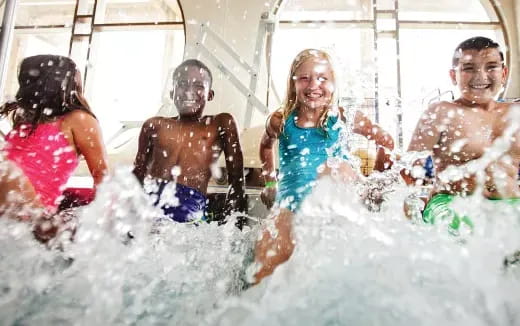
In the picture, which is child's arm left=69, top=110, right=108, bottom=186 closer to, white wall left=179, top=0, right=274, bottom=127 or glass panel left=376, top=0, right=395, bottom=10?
white wall left=179, top=0, right=274, bottom=127

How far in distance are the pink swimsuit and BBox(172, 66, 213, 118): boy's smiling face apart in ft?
1.86

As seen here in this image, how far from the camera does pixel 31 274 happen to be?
86 centimetres

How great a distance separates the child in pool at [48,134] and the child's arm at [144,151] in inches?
13.8

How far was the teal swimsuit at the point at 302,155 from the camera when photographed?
52.7 inches

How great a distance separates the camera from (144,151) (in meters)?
1.72

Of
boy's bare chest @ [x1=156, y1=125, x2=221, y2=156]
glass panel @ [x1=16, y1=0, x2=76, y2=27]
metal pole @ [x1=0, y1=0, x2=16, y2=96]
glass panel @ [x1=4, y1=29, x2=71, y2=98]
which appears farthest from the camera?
glass panel @ [x1=16, y1=0, x2=76, y2=27]

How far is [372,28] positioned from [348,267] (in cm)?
284

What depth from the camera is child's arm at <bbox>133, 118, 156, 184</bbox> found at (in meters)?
1.67

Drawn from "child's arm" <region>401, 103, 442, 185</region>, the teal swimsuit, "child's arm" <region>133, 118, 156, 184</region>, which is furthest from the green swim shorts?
"child's arm" <region>133, 118, 156, 184</region>

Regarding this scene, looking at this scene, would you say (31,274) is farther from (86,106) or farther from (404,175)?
(404,175)

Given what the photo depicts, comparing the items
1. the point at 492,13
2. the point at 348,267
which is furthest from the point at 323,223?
the point at 492,13

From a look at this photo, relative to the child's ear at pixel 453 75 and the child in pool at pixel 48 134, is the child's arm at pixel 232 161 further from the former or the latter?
the child's ear at pixel 453 75

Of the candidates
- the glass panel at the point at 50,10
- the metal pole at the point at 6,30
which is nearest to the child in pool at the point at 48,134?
the metal pole at the point at 6,30

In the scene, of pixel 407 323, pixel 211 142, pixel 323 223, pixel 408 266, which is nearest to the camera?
pixel 407 323
